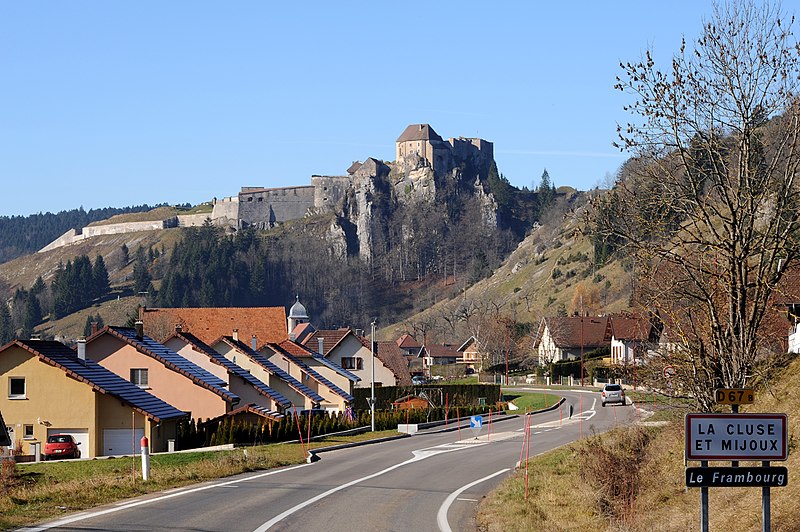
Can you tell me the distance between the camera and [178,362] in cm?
4947

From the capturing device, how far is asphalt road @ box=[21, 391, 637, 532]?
16156mm

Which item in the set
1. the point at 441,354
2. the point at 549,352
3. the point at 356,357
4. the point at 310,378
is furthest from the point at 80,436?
the point at 441,354

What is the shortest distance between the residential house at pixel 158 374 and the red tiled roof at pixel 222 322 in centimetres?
3268

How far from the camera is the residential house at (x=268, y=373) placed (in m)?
60.1

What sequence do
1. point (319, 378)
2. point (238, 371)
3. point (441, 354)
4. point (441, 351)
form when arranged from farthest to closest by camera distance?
point (441, 351) → point (441, 354) → point (319, 378) → point (238, 371)

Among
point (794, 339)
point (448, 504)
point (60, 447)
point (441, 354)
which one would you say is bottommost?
point (441, 354)

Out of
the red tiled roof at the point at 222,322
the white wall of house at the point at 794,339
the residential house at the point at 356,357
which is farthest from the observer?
the residential house at the point at 356,357

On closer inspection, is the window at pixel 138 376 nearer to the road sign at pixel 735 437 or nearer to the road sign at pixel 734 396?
the road sign at pixel 735 437

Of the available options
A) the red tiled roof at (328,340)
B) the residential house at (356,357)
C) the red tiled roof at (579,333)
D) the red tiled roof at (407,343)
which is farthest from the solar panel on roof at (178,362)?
the red tiled roof at (407,343)

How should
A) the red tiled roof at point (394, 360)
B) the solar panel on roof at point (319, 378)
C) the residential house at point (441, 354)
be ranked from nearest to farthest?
the solar panel on roof at point (319, 378) → the red tiled roof at point (394, 360) → the residential house at point (441, 354)

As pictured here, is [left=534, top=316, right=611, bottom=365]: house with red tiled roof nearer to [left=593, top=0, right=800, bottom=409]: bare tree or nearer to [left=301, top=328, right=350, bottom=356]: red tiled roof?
[left=301, top=328, right=350, bottom=356]: red tiled roof

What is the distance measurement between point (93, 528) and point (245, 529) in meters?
2.13

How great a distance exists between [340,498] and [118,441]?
22.0 metres

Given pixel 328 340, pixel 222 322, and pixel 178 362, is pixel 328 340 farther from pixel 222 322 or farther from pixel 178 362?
pixel 178 362
